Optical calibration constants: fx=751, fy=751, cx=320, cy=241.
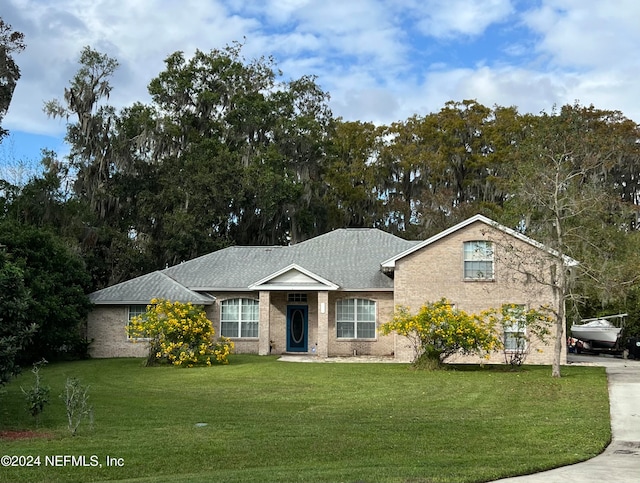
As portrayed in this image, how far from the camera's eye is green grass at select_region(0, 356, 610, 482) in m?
8.85

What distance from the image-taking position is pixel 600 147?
41.9 m

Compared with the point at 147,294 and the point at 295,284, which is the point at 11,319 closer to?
the point at 147,294

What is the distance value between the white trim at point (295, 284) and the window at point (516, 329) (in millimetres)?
6533

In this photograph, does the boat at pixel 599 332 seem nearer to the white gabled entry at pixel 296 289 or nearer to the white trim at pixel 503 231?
the white trim at pixel 503 231

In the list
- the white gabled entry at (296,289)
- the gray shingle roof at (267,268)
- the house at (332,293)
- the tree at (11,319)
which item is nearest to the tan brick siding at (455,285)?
the house at (332,293)

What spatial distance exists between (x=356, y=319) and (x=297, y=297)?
2.59 metres

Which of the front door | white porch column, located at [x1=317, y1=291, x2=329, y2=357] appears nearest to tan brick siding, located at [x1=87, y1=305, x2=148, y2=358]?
the front door

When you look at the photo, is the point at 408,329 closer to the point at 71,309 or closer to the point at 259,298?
the point at 259,298

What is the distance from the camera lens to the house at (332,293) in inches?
1052

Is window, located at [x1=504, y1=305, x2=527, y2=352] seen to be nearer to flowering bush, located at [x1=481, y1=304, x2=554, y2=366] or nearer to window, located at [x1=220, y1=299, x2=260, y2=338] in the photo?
flowering bush, located at [x1=481, y1=304, x2=554, y2=366]

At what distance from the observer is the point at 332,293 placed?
29.0 metres

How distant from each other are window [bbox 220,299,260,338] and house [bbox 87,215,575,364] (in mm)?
40

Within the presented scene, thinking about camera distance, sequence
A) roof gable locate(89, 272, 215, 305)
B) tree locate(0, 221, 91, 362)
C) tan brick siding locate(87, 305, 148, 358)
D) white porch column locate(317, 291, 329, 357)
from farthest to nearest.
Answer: tan brick siding locate(87, 305, 148, 358)
roof gable locate(89, 272, 215, 305)
white porch column locate(317, 291, 329, 357)
tree locate(0, 221, 91, 362)

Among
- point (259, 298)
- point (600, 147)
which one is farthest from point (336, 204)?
point (259, 298)
